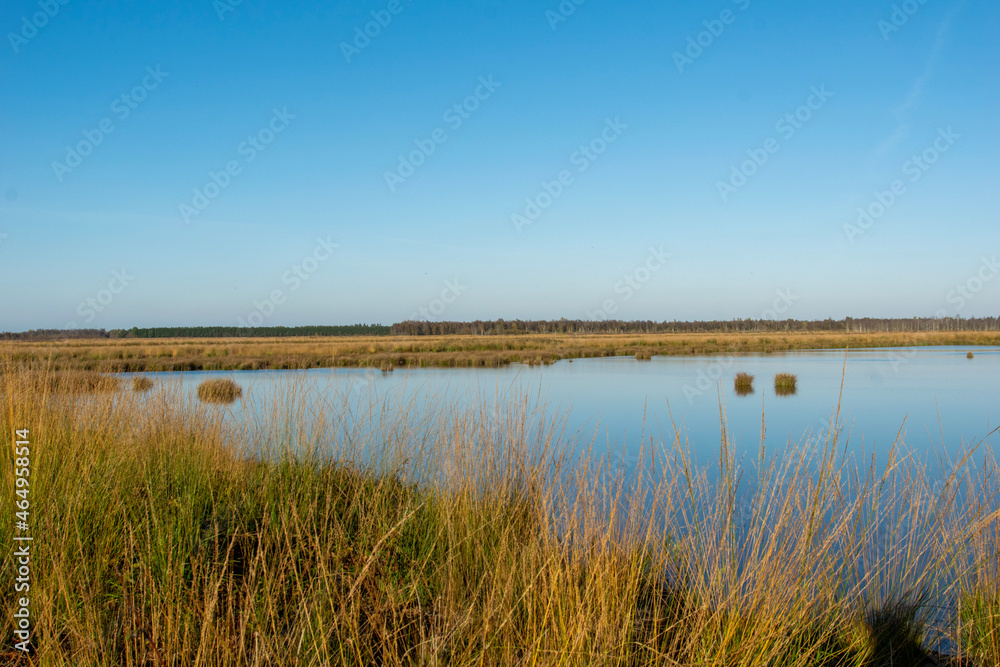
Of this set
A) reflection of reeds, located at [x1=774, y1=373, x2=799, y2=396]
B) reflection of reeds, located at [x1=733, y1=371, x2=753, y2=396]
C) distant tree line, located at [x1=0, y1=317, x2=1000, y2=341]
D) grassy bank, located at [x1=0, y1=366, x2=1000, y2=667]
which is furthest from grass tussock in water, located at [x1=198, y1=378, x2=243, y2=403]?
distant tree line, located at [x1=0, y1=317, x2=1000, y2=341]

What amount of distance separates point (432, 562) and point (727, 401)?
13693mm

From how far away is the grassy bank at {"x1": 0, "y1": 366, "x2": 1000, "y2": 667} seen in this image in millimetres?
2426

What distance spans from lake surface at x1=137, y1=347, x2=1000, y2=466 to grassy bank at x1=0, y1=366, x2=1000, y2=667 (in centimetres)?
103

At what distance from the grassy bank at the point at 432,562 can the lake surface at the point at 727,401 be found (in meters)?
1.03

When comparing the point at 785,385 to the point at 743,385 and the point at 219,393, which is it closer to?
the point at 743,385

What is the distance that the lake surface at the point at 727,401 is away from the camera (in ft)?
25.2

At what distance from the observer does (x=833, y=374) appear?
73.3 ft

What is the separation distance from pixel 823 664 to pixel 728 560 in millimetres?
1007

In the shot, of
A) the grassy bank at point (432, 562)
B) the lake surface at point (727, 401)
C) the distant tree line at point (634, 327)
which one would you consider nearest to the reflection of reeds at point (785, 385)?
the lake surface at point (727, 401)

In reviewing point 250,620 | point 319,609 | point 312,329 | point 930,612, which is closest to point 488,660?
point 319,609

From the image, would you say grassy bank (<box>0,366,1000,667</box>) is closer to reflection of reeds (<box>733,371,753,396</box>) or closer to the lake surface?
the lake surface

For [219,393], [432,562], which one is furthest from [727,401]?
[432,562]

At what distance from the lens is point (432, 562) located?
11.2 feet

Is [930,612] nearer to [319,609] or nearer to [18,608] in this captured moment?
[319,609]
